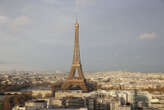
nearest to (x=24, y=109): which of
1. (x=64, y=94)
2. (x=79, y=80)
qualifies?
(x=64, y=94)

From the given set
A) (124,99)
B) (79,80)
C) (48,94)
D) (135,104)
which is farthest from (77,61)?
(135,104)

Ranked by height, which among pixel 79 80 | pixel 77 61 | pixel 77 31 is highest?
pixel 77 31

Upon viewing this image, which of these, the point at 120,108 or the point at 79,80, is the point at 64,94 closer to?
the point at 79,80

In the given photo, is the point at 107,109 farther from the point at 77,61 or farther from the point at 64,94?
the point at 77,61

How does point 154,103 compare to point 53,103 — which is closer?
point 53,103

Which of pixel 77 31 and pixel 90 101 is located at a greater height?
pixel 77 31

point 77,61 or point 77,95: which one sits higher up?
point 77,61

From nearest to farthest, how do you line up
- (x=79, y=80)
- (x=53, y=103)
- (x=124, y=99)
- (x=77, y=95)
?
(x=53, y=103) → (x=124, y=99) → (x=77, y=95) → (x=79, y=80)

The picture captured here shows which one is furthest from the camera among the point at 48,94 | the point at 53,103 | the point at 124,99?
the point at 48,94

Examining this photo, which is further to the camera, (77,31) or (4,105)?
(77,31)
